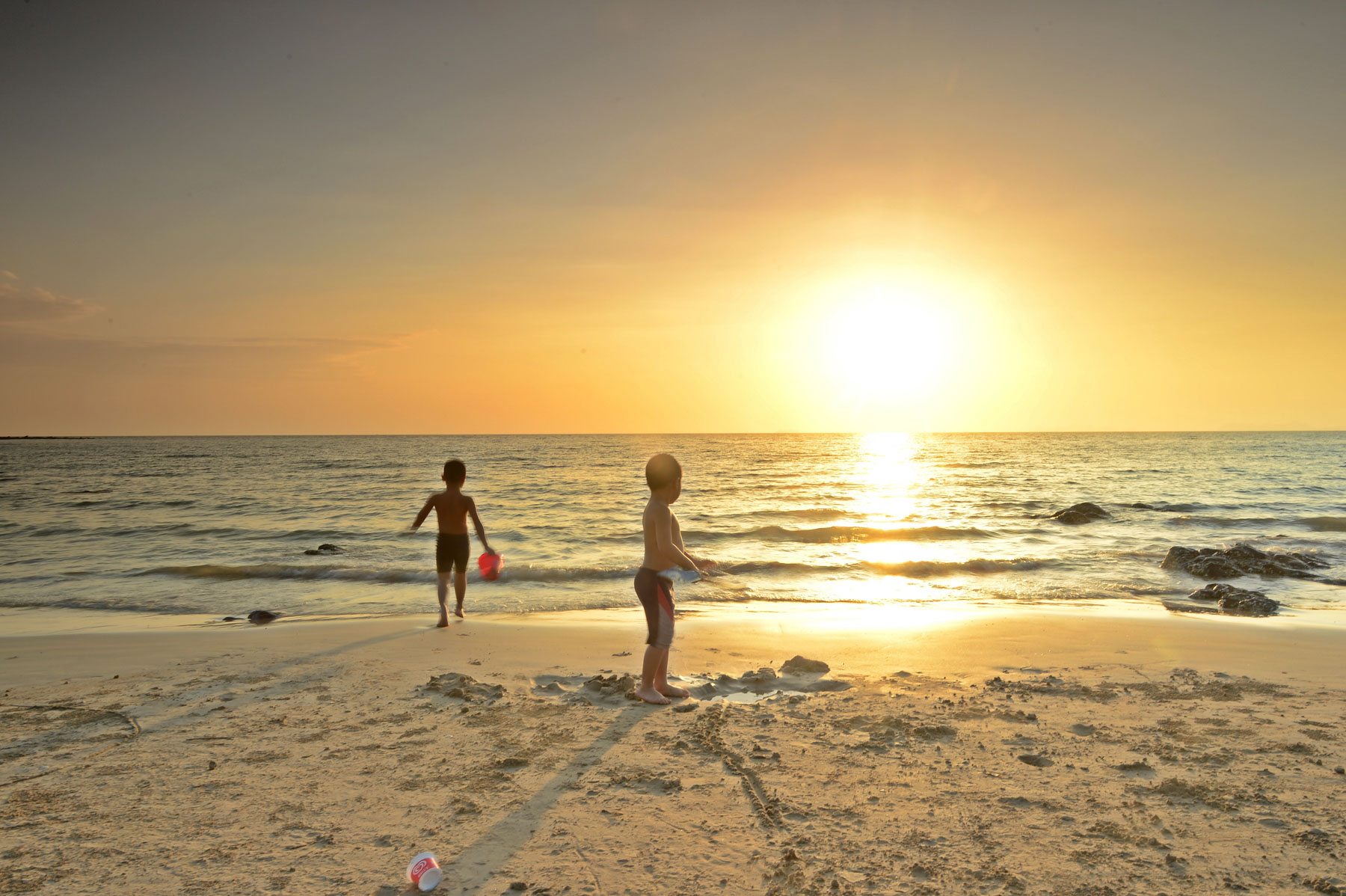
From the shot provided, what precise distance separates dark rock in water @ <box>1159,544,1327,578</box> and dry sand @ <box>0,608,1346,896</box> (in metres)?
7.06

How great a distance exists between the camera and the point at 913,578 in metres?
13.8

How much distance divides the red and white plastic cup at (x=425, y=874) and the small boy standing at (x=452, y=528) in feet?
19.5

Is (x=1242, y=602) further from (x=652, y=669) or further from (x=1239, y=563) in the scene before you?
(x=652, y=669)

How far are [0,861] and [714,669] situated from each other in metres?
4.94

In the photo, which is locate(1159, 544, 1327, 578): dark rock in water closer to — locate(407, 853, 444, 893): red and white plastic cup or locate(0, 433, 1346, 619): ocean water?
locate(0, 433, 1346, 619): ocean water

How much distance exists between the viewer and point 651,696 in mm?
5590

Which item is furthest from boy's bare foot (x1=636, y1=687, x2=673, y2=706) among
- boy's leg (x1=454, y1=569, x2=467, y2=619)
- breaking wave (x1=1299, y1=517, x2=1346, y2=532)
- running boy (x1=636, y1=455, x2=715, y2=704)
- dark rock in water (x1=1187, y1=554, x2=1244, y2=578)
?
breaking wave (x1=1299, y1=517, x2=1346, y2=532)

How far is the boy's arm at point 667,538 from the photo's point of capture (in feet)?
18.0

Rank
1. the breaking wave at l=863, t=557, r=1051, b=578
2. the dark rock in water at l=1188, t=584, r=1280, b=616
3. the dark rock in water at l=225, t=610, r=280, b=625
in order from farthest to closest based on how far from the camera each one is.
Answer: the breaking wave at l=863, t=557, r=1051, b=578 → the dark rock in water at l=1188, t=584, r=1280, b=616 → the dark rock in water at l=225, t=610, r=280, b=625

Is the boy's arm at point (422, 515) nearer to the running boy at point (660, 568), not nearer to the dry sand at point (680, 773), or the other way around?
the dry sand at point (680, 773)

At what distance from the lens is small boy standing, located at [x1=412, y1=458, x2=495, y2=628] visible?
352 inches

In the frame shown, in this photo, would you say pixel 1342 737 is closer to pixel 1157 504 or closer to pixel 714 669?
pixel 714 669

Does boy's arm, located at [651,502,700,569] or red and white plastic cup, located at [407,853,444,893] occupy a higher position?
boy's arm, located at [651,502,700,569]

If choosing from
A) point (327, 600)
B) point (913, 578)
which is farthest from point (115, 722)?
point (913, 578)
